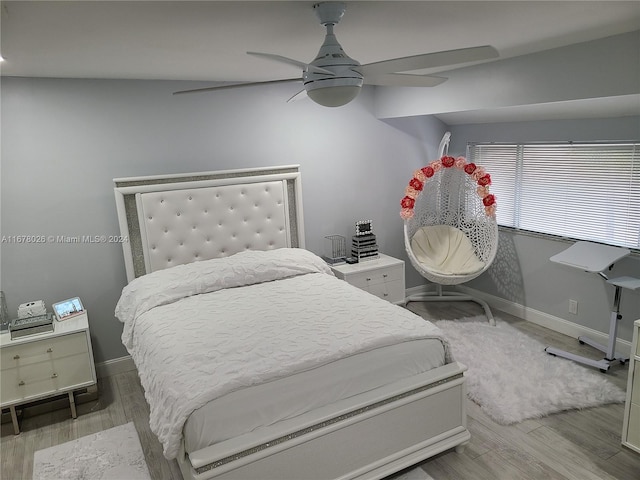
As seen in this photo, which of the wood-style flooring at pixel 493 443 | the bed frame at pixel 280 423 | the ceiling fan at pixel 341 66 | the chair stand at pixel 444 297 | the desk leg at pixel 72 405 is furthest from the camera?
the chair stand at pixel 444 297

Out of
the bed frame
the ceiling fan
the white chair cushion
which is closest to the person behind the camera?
the ceiling fan

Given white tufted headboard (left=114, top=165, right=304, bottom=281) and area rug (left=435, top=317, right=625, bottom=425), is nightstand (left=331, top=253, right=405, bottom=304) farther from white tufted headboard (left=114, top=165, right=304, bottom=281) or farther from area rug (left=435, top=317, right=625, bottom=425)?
area rug (left=435, top=317, right=625, bottom=425)

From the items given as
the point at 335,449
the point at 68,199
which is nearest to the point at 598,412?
the point at 335,449

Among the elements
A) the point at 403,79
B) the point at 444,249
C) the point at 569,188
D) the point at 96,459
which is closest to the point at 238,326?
the point at 96,459

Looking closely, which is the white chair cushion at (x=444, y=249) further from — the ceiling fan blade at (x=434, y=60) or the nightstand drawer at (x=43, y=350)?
the nightstand drawer at (x=43, y=350)

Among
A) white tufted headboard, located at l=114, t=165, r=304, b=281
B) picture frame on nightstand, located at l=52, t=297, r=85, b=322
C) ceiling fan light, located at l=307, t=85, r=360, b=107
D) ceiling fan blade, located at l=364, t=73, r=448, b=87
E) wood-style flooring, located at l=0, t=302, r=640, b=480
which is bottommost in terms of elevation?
wood-style flooring, located at l=0, t=302, r=640, b=480

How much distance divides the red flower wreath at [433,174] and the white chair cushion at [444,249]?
1.25ft

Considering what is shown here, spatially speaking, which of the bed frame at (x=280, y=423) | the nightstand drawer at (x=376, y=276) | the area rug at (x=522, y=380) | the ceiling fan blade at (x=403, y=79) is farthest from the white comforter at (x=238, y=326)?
the ceiling fan blade at (x=403, y=79)

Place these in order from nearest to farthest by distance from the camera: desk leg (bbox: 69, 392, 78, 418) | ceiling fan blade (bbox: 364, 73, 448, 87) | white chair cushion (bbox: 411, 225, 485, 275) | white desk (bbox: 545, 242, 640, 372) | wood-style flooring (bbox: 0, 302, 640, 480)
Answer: ceiling fan blade (bbox: 364, 73, 448, 87) < wood-style flooring (bbox: 0, 302, 640, 480) < desk leg (bbox: 69, 392, 78, 418) < white desk (bbox: 545, 242, 640, 372) < white chair cushion (bbox: 411, 225, 485, 275)

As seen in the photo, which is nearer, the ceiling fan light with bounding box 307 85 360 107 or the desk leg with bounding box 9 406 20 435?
the ceiling fan light with bounding box 307 85 360 107

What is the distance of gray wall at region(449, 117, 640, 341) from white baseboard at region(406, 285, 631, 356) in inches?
1.6

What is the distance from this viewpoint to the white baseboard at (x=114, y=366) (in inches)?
147

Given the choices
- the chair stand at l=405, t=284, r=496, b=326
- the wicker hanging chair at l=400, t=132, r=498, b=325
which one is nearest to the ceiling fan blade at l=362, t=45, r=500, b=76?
the wicker hanging chair at l=400, t=132, r=498, b=325

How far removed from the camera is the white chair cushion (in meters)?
4.48
